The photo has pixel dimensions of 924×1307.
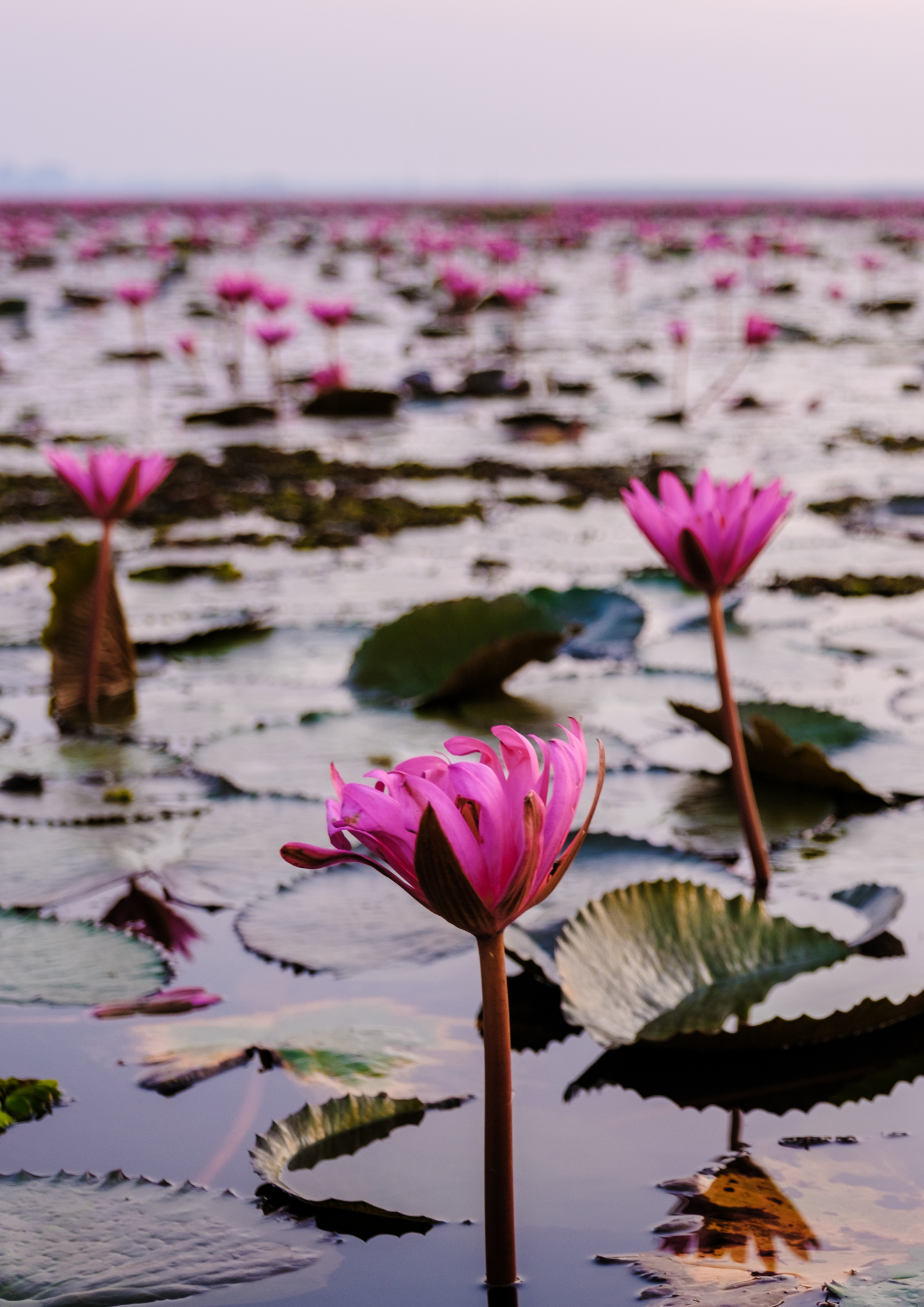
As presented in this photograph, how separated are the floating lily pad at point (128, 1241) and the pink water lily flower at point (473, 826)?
0.99 feet

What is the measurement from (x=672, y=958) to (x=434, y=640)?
3.22 feet

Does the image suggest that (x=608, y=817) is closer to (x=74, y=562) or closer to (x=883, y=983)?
(x=883, y=983)

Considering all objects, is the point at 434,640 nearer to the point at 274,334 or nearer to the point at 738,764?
the point at 738,764

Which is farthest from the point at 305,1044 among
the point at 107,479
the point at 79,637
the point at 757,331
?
the point at 757,331

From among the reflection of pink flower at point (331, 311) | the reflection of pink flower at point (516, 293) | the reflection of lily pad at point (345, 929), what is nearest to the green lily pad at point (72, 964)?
the reflection of lily pad at point (345, 929)

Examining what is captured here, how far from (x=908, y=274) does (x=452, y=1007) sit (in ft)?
42.4

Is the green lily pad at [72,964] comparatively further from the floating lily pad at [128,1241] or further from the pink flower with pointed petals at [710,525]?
the pink flower with pointed petals at [710,525]

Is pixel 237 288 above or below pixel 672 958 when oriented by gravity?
above

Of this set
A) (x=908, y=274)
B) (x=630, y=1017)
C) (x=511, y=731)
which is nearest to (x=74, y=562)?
(x=630, y=1017)

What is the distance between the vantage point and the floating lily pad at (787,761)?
153cm

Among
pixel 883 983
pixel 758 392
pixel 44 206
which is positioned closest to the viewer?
pixel 883 983

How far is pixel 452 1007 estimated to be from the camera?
1.18 meters

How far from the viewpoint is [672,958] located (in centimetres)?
117

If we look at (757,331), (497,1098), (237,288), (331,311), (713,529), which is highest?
(237,288)
